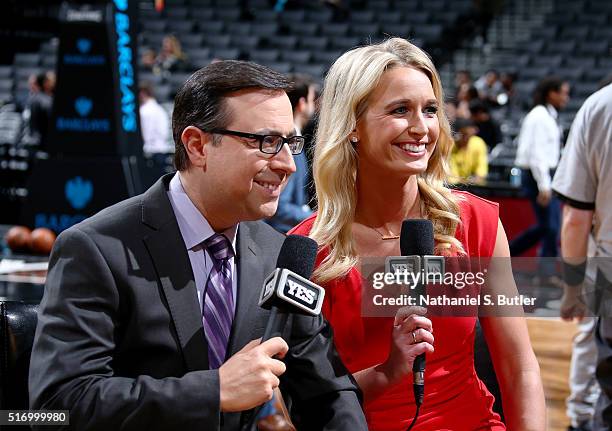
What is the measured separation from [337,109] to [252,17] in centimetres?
1602

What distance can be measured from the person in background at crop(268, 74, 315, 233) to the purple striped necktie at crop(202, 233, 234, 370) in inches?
119

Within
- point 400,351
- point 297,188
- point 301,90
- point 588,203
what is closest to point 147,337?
point 400,351

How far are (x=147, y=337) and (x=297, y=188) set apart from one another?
3451 mm

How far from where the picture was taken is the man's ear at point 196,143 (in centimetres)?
180

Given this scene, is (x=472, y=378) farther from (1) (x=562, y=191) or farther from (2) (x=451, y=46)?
(2) (x=451, y=46)

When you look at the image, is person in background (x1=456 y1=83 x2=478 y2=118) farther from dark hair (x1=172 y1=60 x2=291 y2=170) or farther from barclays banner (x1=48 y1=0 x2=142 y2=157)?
dark hair (x1=172 y1=60 x2=291 y2=170)

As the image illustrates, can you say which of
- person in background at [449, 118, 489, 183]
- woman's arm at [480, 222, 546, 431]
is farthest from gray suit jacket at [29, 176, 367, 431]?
person in background at [449, 118, 489, 183]

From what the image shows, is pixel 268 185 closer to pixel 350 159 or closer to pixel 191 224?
pixel 191 224

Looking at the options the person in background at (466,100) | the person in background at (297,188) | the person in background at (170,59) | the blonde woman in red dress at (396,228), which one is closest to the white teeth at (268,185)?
the blonde woman in red dress at (396,228)

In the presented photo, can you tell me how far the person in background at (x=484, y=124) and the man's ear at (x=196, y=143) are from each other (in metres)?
8.58

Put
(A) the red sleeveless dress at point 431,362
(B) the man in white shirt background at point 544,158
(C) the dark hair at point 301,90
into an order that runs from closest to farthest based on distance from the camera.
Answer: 1. (A) the red sleeveless dress at point 431,362
2. (C) the dark hair at point 301,90
3. (B) the man in white shirt background at point 544,158

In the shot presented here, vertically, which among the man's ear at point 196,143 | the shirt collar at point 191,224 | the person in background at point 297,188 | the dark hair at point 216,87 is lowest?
the person in background at point 297,188

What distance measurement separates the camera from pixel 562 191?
11.0 feet

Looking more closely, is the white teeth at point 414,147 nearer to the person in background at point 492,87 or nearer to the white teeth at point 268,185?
the white teeth at point 268,185
